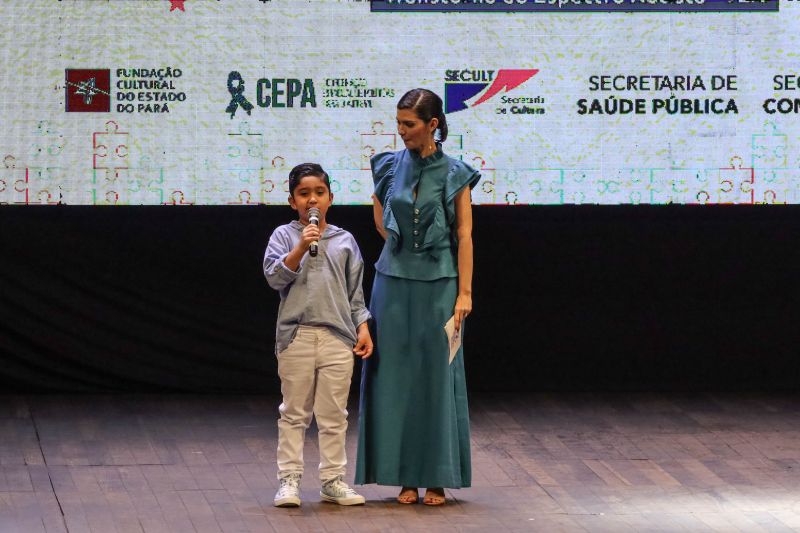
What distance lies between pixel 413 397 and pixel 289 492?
459mm

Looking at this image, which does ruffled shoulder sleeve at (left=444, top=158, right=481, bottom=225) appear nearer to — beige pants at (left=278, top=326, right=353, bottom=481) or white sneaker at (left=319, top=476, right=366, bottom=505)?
beige pants at (left=278, top=326, right=353, bottom=481)

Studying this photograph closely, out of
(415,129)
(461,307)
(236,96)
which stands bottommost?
(461,307)

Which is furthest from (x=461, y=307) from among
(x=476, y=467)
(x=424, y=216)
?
(x=476, y=467)

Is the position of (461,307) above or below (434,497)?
above

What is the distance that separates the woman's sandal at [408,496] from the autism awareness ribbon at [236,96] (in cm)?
197

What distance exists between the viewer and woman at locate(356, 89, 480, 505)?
418cm

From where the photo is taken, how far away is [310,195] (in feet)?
13.5

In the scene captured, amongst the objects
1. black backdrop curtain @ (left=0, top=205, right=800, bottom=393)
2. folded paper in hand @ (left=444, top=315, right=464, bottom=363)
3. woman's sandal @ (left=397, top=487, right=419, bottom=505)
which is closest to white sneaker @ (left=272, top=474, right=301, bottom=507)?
woman's sandal @ (left=397, top=487, right=419, bottom=505)

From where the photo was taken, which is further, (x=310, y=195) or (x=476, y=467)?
(x=476, y=467)

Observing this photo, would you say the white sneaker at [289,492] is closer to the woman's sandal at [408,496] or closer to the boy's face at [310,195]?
the woman's sandal at [408,496]

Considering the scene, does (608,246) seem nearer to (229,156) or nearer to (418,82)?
(418,82)

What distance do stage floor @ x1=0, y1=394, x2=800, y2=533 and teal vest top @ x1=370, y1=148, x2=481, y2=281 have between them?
2.34ft

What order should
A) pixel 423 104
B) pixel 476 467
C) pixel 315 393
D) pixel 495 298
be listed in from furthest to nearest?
pixel 495 298
pixel 476 467
pixel 315 393
pixel 423 104

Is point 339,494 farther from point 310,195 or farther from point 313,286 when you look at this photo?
point 310,195
